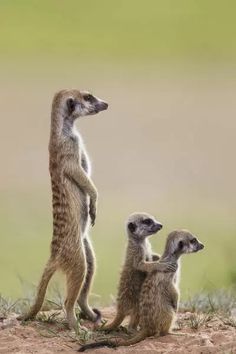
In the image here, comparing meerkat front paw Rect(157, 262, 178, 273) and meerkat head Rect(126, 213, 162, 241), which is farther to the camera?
meerkat head Rect(126, 213, 162, 241)

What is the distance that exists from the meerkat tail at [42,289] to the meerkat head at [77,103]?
1.03 metres

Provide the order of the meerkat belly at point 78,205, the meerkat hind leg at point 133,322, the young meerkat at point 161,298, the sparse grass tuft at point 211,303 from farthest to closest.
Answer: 1. the sparse grass tuft at point 211,303
2. the meerkat belly at point 78,205
3. the meerkat hind leg at point 133,322
4. the young meerkat at point 161,298

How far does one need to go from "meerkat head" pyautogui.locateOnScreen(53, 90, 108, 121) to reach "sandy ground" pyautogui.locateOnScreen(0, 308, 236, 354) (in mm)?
1462

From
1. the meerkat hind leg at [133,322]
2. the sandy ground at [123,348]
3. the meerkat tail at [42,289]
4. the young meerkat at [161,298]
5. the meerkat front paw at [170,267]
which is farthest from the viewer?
the meerkat tail at [42,289]

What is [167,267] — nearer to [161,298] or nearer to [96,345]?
[161,298]

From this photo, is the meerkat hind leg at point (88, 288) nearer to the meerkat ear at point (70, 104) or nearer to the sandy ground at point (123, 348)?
the sandy ground at point (123, 348)

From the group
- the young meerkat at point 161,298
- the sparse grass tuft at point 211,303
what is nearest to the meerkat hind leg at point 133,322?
the young meerkat at point 161,298

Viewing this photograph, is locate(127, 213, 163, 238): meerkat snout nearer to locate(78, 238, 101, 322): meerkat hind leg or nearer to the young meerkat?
the young meerkat

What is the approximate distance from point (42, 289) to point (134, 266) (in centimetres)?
70

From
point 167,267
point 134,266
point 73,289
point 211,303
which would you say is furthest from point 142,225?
point 211,303

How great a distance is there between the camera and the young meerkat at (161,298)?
7.69m

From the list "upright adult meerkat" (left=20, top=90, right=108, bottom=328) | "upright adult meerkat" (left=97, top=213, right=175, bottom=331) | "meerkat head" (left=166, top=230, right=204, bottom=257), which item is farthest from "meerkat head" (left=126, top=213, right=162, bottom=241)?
"upright adult meerkat" (left=20, top=90, right=108, bottom=328)

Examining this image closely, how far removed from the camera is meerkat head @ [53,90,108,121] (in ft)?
27.0

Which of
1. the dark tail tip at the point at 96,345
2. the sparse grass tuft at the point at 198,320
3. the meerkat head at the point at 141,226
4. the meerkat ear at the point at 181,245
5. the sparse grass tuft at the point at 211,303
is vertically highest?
the meerkat head at the point at 141,226
